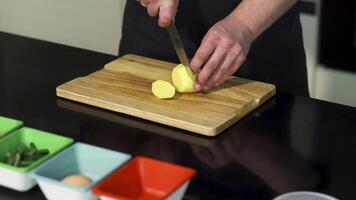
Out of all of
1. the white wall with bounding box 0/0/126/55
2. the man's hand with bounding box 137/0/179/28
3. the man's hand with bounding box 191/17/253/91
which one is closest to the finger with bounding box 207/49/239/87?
the man's hand with bounding box 191/17/253/91

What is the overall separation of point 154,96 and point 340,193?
40cm

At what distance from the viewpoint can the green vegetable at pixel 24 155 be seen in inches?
36.3

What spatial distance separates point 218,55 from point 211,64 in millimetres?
21

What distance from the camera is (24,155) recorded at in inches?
37.2

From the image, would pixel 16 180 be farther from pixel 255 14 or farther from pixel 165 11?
pixel 255 14

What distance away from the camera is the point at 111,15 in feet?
7.83

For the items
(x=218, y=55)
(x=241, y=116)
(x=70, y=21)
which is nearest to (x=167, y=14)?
(x=218, y=55)

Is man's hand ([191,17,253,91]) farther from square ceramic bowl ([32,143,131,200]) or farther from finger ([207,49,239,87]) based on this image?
square ceramic bowl ([32,143,131,200])

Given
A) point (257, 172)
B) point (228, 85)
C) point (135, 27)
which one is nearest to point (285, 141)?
Result: point (257, 172)

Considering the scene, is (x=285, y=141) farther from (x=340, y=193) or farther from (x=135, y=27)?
(x=135, y=27)

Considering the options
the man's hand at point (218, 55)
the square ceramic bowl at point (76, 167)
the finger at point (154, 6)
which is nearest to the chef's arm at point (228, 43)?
the man's hand at point (218, 55)

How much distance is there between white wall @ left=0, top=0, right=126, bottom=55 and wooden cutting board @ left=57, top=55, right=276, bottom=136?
3.49 feet

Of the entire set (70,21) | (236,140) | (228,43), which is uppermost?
(228,43)

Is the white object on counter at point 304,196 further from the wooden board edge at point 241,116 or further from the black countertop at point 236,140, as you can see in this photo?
the wooden board edge at point 241,116
